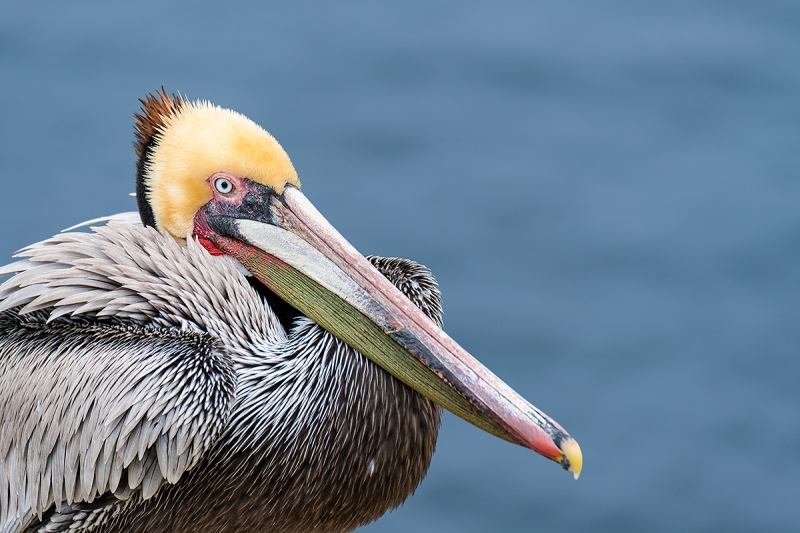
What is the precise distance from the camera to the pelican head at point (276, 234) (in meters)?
2.83

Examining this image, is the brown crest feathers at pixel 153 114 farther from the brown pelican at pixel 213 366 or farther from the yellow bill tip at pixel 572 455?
the yellow bill tip at pixel 572 455

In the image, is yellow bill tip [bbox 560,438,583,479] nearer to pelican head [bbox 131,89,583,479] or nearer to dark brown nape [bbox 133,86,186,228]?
pelican head [bbox 131,89,583,479]

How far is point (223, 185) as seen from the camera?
9.84 feet

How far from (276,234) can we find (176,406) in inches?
22.1

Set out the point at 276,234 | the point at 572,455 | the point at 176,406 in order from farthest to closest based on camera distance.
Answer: the point at 276,234
the point at 176,406
the point at 572,455

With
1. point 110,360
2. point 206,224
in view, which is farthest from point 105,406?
point 206,224

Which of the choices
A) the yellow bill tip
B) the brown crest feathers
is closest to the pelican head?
the brown crest feathers

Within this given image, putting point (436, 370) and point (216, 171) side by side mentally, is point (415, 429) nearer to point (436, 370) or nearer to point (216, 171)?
point (436, 370)

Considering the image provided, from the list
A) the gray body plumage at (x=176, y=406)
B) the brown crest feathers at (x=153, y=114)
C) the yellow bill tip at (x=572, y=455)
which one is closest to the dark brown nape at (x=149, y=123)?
the brown crest feathers at (x=153, y=114)

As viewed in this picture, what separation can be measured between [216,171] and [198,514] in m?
0.96

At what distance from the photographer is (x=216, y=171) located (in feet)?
9.79

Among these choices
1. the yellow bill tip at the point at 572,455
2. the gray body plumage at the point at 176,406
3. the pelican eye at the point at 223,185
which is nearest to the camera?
the yellow bill tip at the point at 572,455

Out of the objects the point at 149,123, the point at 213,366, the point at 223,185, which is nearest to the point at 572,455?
the point at 213,366

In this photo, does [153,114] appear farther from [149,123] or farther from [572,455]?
[572,455]
